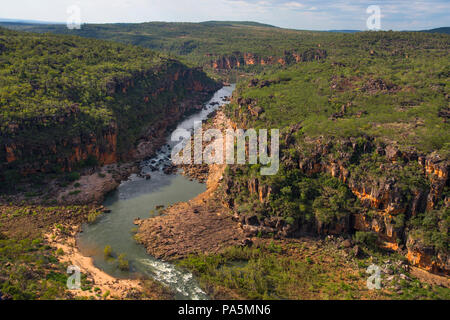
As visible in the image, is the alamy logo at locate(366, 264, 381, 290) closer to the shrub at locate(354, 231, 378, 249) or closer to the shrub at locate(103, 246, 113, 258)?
the shrub at locate(354, 231, 378, 249)

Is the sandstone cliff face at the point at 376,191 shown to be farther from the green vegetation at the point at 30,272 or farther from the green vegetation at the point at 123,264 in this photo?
the green vegetation at the point at 30,272

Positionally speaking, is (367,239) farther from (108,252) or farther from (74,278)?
(74,278)

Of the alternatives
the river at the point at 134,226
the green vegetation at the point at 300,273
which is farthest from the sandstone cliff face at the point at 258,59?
the green vegetation at the point at 300,273

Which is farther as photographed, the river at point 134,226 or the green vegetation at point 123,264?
the green vegetation at point 123,264

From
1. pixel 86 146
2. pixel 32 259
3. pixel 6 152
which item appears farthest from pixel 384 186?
pixel 6 152

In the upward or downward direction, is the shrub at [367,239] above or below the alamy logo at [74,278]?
above

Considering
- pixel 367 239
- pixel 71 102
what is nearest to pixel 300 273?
pixel 367 239

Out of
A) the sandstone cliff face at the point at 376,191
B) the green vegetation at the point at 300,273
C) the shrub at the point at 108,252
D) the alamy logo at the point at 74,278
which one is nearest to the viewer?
the green vegetation at the point at 300,273

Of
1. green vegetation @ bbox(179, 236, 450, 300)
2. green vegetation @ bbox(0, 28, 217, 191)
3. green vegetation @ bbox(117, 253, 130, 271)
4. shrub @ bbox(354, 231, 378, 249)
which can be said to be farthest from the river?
shrub @ bbox(354, 231, 378, 249)
